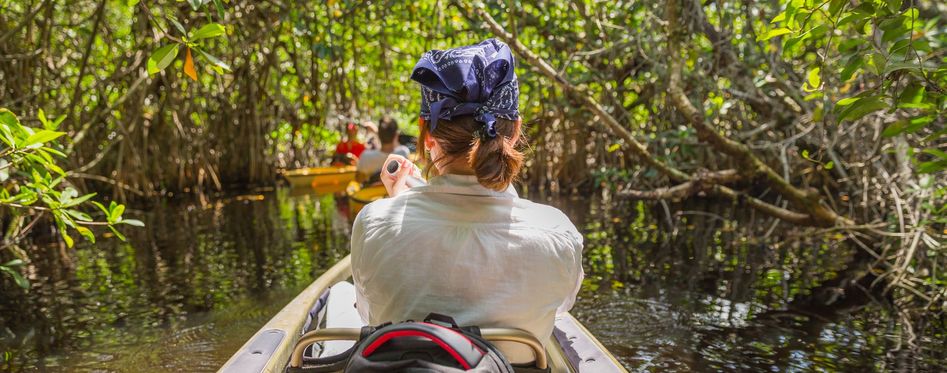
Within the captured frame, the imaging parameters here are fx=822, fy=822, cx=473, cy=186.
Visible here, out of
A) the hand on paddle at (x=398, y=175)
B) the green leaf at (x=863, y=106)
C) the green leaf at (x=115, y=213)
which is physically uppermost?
the green leaf at (x=863, y=106)

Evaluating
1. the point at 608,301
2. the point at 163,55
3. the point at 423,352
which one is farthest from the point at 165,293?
the point at 423,352

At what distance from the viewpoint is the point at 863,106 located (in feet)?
7.02

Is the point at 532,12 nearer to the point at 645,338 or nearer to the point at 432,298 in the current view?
the point at 645,338

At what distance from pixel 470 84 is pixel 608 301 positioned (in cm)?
312

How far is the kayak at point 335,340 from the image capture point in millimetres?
1667

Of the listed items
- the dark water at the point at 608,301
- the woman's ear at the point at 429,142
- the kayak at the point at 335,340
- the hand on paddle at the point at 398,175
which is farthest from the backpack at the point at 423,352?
the dark water at the point at 608,301

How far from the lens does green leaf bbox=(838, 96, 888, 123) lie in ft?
6.95

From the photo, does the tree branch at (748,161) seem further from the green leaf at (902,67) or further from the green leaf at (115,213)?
the green leaf at (115,213)

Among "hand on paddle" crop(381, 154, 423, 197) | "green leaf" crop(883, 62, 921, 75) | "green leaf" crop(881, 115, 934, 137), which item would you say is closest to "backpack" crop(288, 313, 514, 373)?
"hand on paddle" crop(381, 154, 423, 197)

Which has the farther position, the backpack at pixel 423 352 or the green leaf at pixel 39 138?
the green leaf at pixel 39 138

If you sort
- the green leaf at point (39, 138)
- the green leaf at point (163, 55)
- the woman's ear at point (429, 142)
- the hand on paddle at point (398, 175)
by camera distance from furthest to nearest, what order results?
the green leaf at point (39, 138), the green leaf at point (163, 55), the hand on paddle at point (398, 175), the woman's ear at point (429, 142)

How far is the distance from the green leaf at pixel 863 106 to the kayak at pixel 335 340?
895 mm

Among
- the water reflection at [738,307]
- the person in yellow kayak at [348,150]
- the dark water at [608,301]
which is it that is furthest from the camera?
the person in yellow kayak at [348,150]

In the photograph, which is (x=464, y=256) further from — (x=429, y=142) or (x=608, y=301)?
(x=608, y=301)
